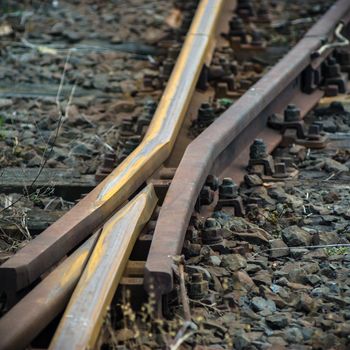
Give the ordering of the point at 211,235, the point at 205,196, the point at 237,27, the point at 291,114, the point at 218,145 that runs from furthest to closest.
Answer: the point at 237,27
the point at 291,114
the point at 218,145
the point at 205,196
the point at 211,235

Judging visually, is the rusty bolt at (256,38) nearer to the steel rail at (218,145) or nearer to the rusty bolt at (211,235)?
the steel rail at (218,145)

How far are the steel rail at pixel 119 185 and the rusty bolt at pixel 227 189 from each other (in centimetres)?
34

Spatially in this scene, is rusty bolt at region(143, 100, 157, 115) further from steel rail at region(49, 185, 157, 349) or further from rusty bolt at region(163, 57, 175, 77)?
steel rail at region(49, 185, 157, 349)

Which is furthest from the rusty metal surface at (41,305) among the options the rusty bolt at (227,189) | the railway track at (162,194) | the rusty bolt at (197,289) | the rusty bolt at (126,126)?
the rusty bolt at (126,126)

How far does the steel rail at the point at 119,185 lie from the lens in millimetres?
4043

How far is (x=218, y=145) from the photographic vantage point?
5.46 m

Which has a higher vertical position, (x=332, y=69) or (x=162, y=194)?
(x=162, y=194)

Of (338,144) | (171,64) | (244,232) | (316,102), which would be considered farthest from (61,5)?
(244,232)

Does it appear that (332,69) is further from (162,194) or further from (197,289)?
(197,289)

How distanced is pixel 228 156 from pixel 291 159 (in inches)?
21.5

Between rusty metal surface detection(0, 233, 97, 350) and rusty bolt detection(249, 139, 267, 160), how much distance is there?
6.08 feet

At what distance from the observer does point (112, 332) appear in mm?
3721

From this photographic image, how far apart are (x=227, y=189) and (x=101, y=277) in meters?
1.41

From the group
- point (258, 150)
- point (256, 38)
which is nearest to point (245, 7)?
point (256, 38)
